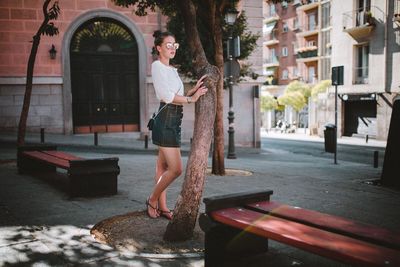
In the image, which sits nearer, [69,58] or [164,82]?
[164,82]

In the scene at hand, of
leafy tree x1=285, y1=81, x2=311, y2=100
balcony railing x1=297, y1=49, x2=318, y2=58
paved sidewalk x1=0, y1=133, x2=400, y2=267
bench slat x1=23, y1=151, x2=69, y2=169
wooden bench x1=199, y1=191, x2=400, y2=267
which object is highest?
balcony railing x1=297, y1=49, x2=318, y2=58

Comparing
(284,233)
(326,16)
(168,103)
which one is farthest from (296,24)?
(284,233)

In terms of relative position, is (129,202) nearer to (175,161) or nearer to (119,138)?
(175,161)

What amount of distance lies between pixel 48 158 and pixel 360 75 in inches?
1094

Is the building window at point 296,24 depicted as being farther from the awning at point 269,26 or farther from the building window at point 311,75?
the building window at point 311,75

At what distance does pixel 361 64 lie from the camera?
29.9m

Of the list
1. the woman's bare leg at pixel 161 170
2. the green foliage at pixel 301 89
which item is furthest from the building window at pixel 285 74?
the woman's bare leg at pixel 161 170

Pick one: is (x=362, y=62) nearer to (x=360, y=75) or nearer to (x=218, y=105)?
(x=360, y=75)

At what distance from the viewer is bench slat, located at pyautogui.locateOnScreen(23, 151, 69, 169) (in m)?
6.19

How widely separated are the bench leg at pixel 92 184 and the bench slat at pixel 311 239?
3249 mm

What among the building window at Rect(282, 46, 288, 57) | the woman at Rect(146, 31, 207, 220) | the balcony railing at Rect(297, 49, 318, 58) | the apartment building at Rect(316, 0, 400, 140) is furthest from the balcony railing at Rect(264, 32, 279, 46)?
the woman at Rect(146, 31, 207, 220)

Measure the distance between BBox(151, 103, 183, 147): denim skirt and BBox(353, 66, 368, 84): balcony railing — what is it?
2811 cm

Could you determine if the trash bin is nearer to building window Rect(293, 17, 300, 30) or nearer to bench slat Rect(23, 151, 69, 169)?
bench slat Rect(23, 151, 69, 169)

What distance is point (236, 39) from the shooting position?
10453 mm
